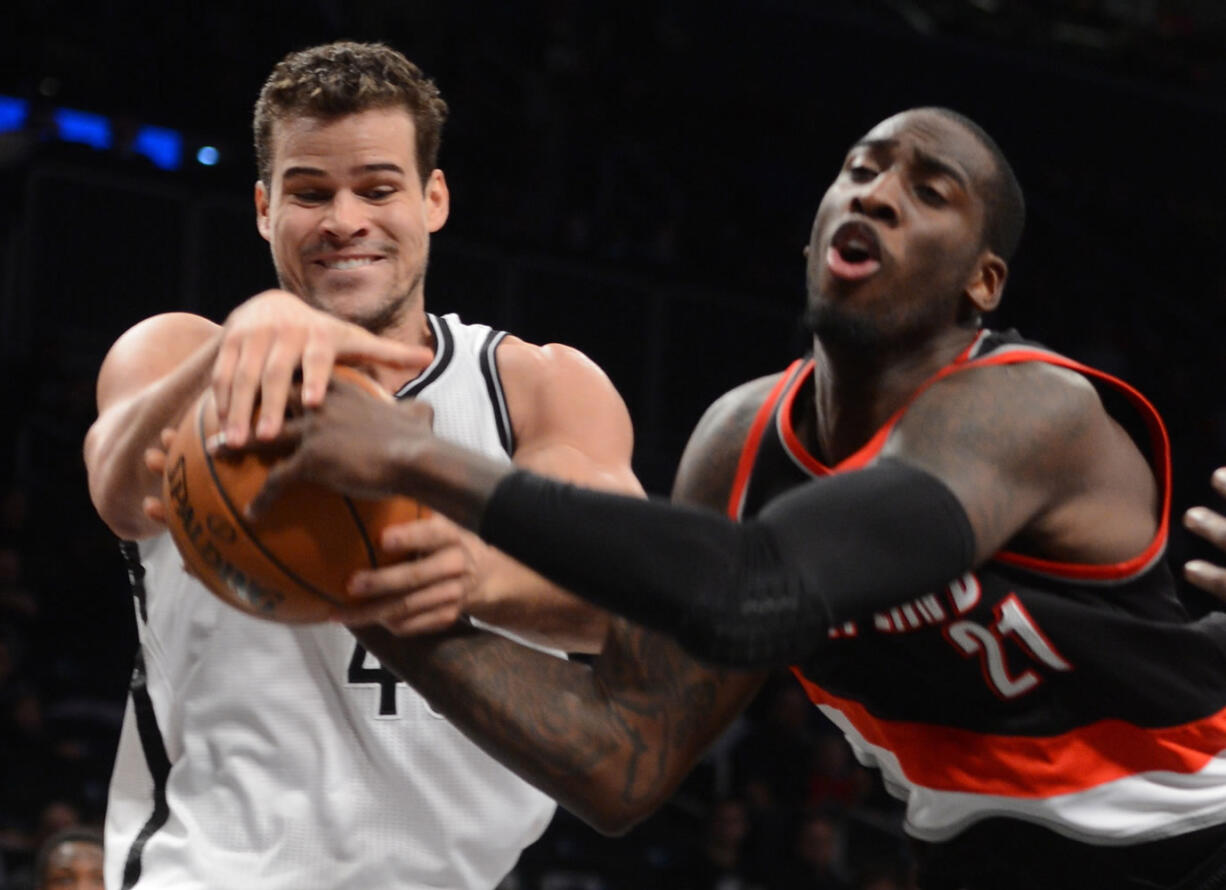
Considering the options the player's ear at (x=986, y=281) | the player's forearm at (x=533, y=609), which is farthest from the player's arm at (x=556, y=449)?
the player's ear at (x=986, y=281)

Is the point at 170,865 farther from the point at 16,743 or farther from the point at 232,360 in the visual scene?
the point at 16,743

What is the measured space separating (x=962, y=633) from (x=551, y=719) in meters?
0.68

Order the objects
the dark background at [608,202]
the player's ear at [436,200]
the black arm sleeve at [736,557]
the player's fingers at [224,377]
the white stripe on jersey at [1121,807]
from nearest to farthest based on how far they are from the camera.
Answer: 1. the black arm sleeve at [736,557]
2. the player's fingers at [224,377]
3. the white stripe on jersey at [1121,807]
4. the player's ear at [436,200]
5. the dark background at [608,202]

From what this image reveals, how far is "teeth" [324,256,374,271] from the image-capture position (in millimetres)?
3031

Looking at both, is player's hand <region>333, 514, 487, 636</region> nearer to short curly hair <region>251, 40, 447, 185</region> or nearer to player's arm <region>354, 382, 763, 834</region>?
player's arm <region>354, 382, 763, 834</region>

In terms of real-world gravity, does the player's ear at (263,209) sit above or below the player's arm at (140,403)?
above

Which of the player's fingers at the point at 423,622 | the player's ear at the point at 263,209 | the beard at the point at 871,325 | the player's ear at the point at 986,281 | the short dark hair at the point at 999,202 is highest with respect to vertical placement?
the short dark hair at the point at 999,202

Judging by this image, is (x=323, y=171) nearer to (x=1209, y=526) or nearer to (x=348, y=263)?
(x=348, y=263)

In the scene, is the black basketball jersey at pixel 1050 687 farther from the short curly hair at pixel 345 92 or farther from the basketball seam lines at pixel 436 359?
the short curly hair at pixel 345 92

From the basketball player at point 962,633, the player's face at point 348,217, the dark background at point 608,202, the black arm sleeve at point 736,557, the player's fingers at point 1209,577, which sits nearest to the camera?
the black arm sleeve at point 736,557

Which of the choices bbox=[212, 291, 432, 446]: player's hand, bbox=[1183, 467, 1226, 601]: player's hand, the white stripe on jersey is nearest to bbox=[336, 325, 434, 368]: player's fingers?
bbox=[212, 291, 432, 446]: player's hand

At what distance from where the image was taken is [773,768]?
9.38 metres

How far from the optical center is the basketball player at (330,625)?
2.80 meters

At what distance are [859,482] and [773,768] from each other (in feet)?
24.3
